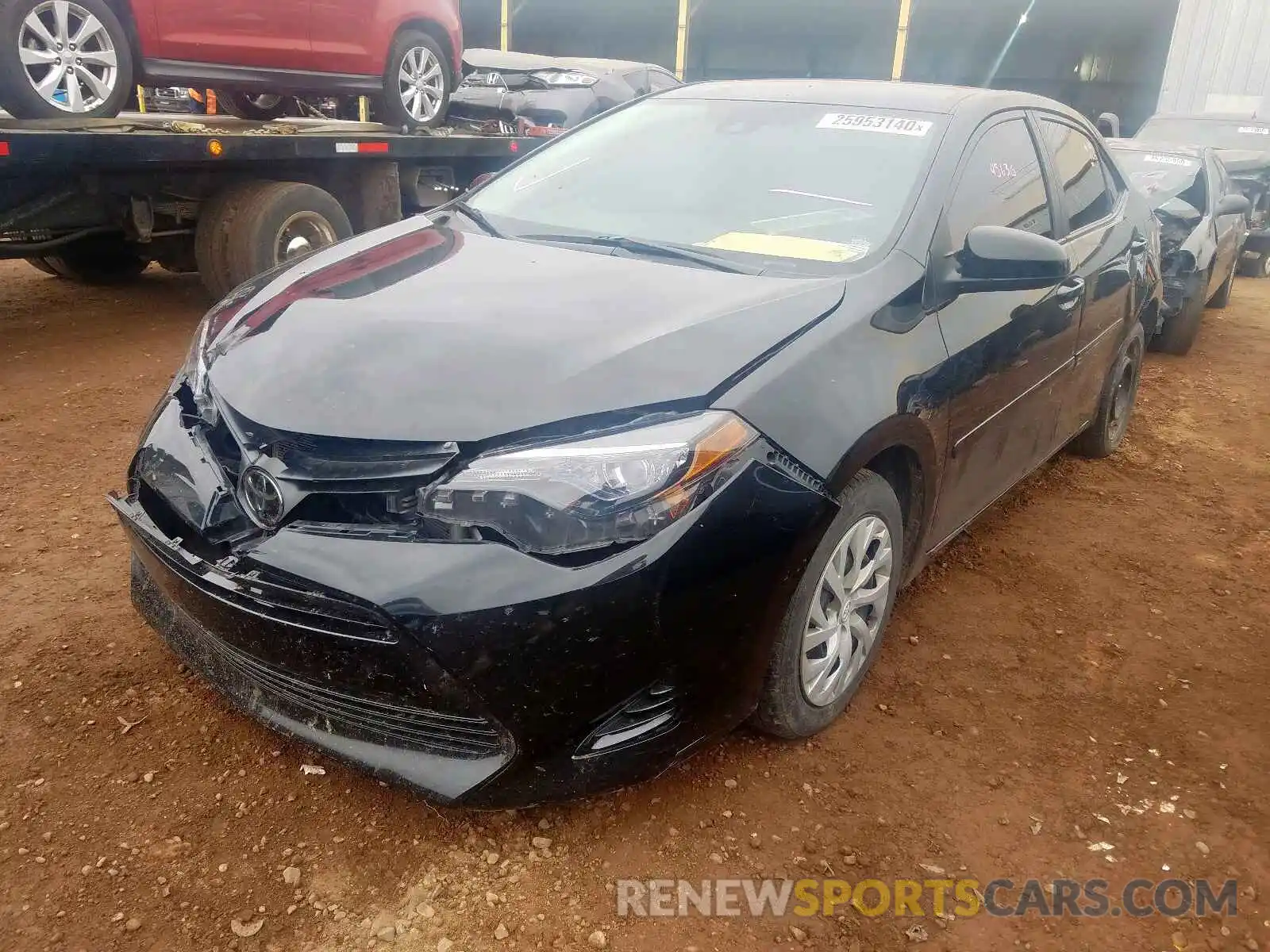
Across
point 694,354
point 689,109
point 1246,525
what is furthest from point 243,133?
point 1246,525

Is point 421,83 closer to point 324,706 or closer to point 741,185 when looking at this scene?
point 741,185

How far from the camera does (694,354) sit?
2072 mm

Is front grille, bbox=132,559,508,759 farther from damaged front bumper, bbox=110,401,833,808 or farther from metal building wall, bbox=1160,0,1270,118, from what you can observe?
metal building wall, bbox=1160,0,1270,118

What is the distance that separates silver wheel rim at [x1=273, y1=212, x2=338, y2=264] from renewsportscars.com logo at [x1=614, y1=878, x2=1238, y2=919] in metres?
5.10

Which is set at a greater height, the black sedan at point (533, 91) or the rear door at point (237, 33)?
the rear door at point (237, 33)

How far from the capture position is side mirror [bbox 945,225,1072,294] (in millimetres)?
2588

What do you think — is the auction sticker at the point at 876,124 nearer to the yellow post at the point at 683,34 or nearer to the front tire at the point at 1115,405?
the front tire at the point at 1115,405

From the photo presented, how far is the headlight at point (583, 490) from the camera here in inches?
72.7

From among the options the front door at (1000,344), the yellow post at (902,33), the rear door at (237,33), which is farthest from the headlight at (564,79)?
Result: the yellow post at (902,33)

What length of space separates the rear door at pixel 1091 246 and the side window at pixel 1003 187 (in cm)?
17

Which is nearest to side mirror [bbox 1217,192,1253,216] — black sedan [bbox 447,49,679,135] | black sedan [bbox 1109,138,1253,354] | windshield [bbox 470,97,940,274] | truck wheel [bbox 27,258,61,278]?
black sedan [bbox 1109,138,1253,354]

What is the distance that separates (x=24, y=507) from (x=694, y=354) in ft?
9.21

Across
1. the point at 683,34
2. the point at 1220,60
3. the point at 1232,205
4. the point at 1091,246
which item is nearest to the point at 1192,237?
the point at 1232,205

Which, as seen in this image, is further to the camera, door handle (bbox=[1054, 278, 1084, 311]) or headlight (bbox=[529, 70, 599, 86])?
headlight (bbox=[529, 70, 599, 86])
